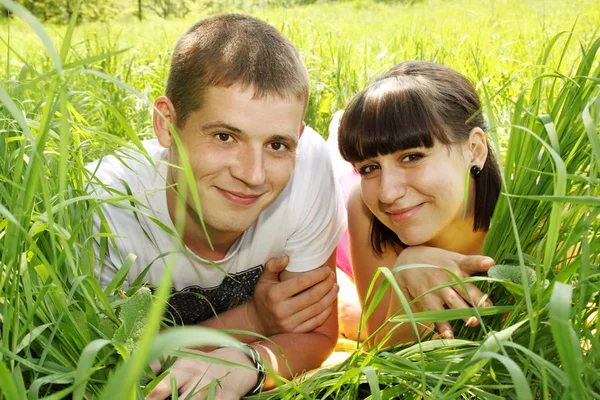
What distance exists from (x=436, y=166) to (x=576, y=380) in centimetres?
129

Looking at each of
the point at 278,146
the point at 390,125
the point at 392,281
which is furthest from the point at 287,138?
the point at 392,281

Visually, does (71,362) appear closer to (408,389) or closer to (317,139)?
(408,389)

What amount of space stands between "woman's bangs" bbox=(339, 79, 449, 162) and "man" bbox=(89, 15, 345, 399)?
0.17m

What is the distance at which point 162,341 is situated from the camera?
2.04ft

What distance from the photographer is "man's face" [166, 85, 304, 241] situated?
1.86 metres

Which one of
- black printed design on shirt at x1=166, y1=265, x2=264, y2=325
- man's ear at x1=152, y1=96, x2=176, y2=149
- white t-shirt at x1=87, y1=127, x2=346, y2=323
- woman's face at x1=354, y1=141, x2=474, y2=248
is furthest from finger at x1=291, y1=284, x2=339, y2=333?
man's ear at x1=152, y1=96, x2=176, y2=149

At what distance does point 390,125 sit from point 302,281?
575mm

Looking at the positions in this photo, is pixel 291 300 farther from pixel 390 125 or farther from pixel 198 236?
pixel 390 125

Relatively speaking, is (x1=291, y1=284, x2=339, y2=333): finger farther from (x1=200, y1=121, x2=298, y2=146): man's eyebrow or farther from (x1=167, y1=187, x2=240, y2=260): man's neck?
(x1=200, y1=121, x2=298, y2=146): man's eyebrow

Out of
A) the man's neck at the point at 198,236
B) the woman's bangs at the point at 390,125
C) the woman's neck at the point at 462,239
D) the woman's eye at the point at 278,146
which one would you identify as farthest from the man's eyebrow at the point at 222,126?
the woman's neck at the point at 462,239

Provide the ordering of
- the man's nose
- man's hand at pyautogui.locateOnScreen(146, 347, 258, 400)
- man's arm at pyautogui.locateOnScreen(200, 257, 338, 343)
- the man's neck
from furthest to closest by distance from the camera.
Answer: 1. man's arm at pyautogui.locateOnScreen(200, 257, 338, 343)
2. the man's neck
3. the man's nose
4. man's hand at pyautogui.locateOnScreen(146, 347, 258, 400)

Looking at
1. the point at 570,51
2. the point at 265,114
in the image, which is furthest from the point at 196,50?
the point at 570,51

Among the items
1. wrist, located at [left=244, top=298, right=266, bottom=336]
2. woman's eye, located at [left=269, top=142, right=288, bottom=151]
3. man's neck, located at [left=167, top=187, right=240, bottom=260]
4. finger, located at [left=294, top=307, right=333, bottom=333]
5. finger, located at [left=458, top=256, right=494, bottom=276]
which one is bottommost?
wrist, located at [left=244, top=298, right=266, bottom=336]

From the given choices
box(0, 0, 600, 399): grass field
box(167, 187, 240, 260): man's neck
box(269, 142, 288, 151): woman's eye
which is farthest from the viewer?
box(167, 187, 240, 260): man's neck
